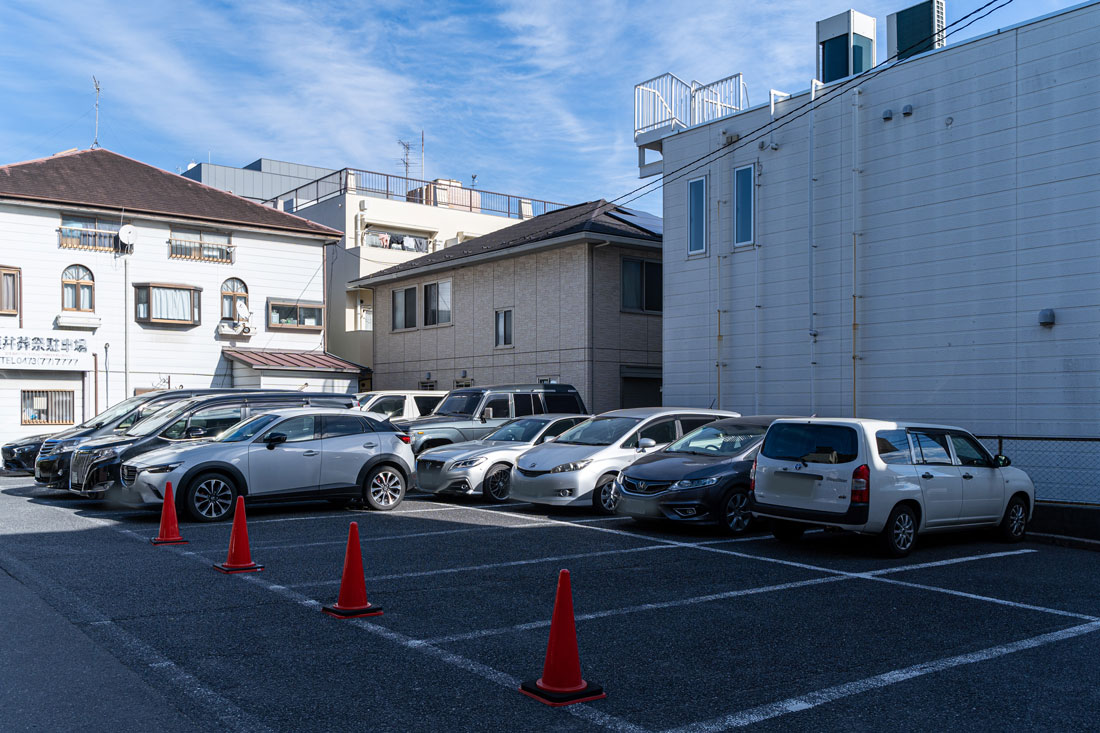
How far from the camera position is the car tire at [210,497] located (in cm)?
1216

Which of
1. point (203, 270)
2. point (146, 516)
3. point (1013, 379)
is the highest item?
point (203, 270)

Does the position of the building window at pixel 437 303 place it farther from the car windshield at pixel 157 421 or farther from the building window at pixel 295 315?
the car windshield at pixel 157 421

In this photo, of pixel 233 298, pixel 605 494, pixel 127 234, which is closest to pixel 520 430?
pixel 605 494

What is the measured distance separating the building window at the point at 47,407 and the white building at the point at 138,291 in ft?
0.10

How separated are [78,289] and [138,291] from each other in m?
1.60

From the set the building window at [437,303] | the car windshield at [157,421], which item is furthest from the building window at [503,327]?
the car windshield at [157,421]

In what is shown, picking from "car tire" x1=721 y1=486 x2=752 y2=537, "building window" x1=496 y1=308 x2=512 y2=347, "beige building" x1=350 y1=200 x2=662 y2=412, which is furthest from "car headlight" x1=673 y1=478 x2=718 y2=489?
"building window" x1=496 y1=308 x2=512 y2=347

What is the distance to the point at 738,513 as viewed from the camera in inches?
451

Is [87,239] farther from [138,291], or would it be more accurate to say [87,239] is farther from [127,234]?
[138,291]

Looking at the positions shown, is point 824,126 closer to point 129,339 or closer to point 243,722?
point 243,722

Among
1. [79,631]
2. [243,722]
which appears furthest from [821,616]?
[79,631]

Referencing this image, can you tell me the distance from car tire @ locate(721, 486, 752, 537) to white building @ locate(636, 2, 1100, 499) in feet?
16.8

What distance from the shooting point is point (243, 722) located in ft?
15.3

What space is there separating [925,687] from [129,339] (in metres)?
26.1
